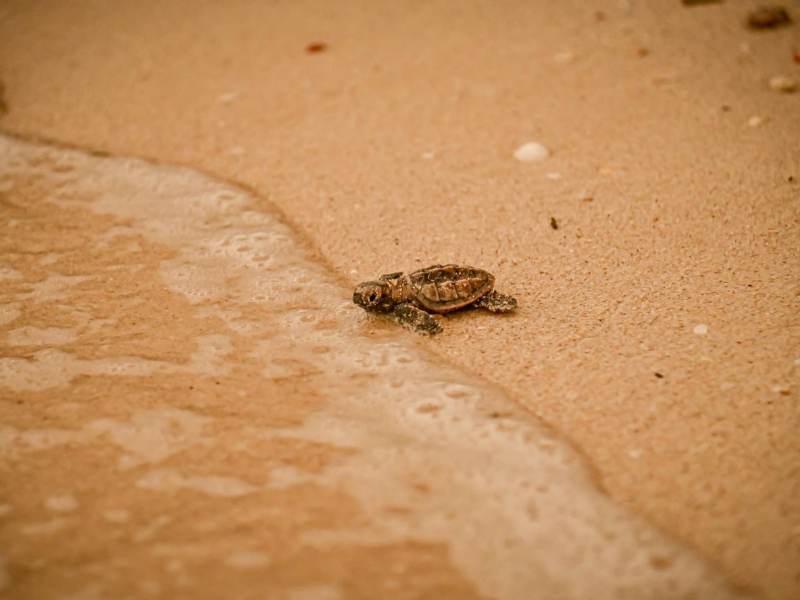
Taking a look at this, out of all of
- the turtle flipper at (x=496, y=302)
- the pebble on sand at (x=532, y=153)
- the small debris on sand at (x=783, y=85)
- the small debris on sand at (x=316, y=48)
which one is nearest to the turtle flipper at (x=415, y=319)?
the turtle flipper at (x=496, y=302)

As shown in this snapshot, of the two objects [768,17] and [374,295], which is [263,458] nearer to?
[374,295]

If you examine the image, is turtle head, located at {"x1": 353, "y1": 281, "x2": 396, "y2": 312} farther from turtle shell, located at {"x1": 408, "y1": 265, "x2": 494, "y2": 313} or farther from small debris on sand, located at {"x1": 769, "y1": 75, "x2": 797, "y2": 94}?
small debris on sand, located at {"x1": 769, "y1": 75, "x2": 797, "y2": 94}

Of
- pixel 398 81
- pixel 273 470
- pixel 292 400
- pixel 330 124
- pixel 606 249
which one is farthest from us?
pixel 398 81

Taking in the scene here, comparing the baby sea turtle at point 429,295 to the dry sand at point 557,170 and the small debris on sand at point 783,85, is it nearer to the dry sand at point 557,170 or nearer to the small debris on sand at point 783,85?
the dry sand at point 557,170

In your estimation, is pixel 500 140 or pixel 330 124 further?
pixel 330 124

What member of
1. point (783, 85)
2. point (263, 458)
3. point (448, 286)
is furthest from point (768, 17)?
point (263, 458)

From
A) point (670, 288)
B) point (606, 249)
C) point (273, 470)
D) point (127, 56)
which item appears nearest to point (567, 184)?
point (606, 249)

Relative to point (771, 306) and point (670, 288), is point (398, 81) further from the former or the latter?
point (771, 306)
